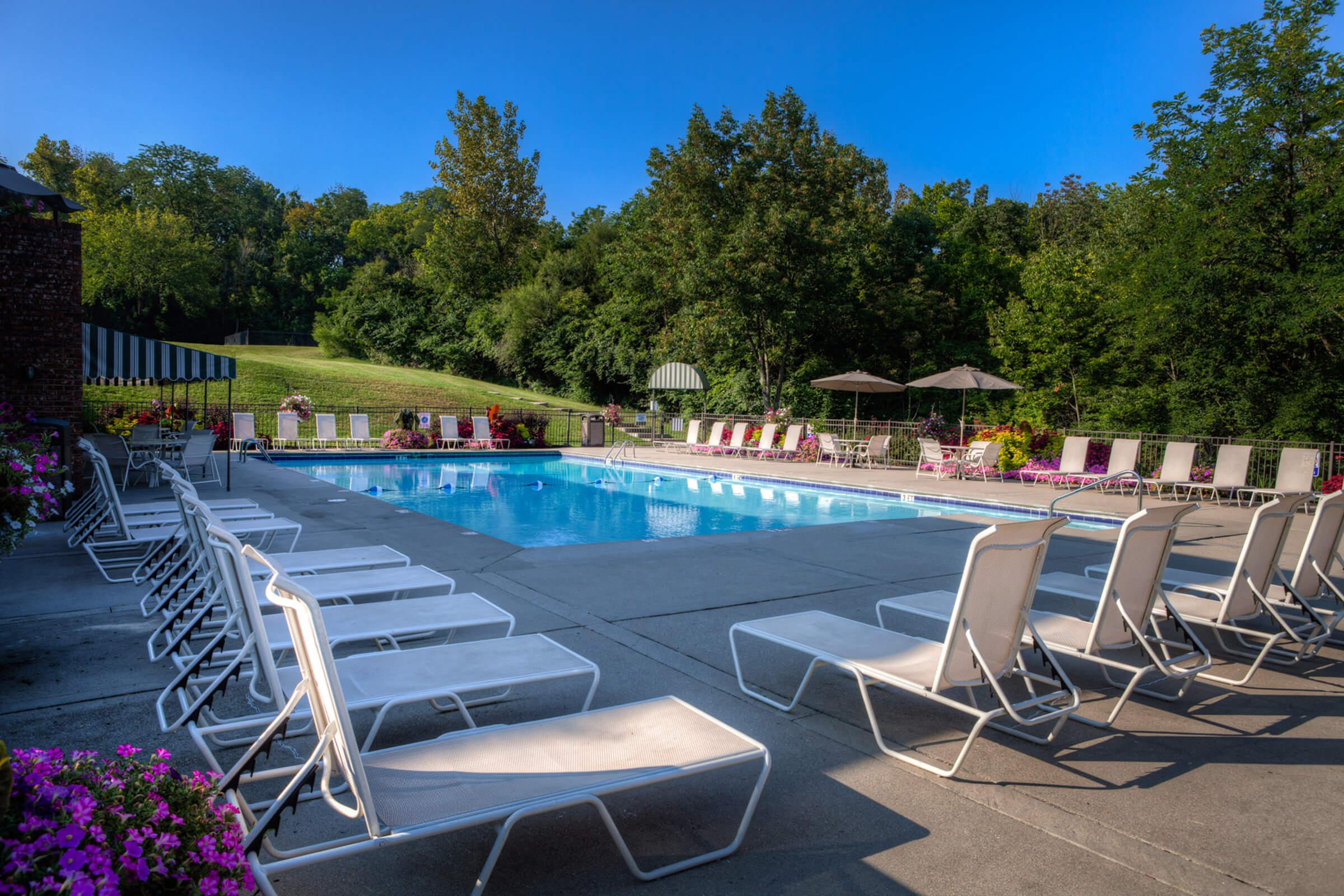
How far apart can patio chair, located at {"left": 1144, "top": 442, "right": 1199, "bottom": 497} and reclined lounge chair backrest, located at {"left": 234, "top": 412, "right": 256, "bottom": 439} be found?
720 inches

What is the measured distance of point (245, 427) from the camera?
18375 mm

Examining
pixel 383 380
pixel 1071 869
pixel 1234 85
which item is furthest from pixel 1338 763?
pixel 383 380

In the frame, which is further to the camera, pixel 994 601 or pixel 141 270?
pixel 141 270

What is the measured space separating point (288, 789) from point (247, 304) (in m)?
55.4

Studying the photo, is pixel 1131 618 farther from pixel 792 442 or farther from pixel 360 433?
pixel 360 433

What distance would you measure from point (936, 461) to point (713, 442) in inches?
282

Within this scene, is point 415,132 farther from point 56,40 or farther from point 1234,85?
point 1234,85

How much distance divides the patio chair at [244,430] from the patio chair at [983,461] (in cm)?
1552

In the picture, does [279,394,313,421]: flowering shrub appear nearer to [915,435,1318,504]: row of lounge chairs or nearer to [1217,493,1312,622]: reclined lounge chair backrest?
[915,435,1318,504]: row of lounge chairs

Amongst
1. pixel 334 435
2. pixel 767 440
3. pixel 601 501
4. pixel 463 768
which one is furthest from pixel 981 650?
pixel 334 435

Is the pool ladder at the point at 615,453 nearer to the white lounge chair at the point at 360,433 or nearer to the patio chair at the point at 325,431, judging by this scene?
the white lounge chair at the point at 360,433

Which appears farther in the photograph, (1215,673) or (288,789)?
(1215,673)

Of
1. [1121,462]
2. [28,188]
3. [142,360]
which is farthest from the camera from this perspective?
[1121,462]

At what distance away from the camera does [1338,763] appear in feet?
10.0
